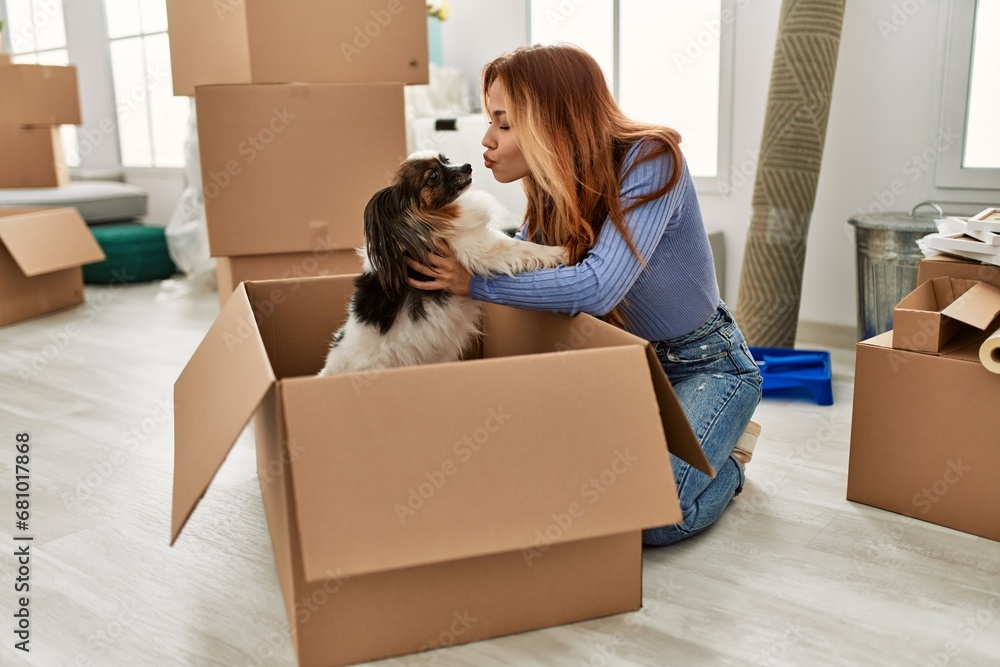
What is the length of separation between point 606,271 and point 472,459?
49 cm

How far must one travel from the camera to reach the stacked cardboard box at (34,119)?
14.6 feet

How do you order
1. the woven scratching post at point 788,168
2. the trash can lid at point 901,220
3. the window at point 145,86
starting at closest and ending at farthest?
1. the trash can lid at point 901,220
2. the woven scratching post at point 788,168
3. the window at point 145,86

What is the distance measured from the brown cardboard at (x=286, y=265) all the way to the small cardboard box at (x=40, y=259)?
166cm

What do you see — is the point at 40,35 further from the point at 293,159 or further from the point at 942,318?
the point at 942,318

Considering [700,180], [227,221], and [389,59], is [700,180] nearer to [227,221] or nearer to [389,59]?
[389,59]

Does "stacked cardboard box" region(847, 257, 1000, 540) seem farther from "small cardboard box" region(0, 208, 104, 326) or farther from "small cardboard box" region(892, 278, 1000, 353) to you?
"small cardboard box" region(0, 208, 104, 326)

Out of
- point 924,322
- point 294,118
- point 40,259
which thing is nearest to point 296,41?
point 294,118

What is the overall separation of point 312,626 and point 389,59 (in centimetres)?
195

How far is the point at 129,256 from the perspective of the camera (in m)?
4.89

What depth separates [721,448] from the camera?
177 centimetres

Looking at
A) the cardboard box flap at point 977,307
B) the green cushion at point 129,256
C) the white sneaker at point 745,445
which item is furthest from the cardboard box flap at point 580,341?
the green cushion at point 129,256

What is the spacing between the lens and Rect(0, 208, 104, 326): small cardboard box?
3844 mm

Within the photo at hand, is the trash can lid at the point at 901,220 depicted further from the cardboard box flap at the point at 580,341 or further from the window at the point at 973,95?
the cardboard box flap at the point at 580,341

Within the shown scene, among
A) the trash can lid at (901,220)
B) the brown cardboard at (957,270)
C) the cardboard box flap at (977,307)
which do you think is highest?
the trash can lid at (901,220)
